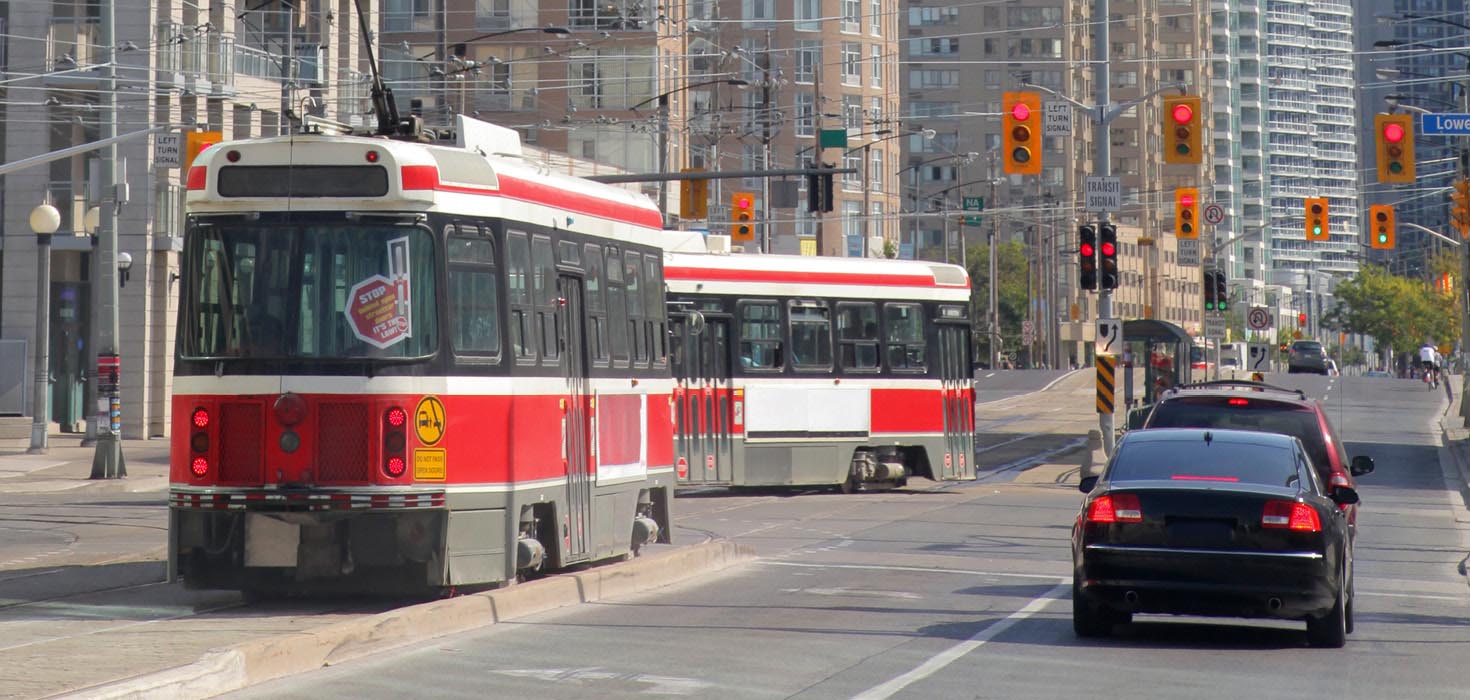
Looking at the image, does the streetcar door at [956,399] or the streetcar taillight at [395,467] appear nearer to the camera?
the streetcar taillight at [395,467]

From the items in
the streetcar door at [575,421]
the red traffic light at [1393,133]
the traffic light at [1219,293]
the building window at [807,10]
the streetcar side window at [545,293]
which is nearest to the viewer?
the streetcar side window at [545,293]

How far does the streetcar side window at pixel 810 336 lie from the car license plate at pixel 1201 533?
17.9 m

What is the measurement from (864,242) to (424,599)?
312 ft

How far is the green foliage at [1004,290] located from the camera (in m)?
130

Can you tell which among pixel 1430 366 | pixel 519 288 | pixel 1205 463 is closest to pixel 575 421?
pixel 519 288

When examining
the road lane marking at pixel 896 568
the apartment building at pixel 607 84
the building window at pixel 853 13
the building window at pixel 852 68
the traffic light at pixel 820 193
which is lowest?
the road lane marking at pixel 896 568

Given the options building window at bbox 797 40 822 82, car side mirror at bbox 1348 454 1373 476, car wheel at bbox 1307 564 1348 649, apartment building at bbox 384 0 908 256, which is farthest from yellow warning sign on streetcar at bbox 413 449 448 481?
building window at bbox 797 40 822 82

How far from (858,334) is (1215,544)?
62.1 ft

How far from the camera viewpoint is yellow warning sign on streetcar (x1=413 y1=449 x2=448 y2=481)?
552 inches

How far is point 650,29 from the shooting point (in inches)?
3066

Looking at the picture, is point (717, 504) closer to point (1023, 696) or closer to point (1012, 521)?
point (1012, 521)

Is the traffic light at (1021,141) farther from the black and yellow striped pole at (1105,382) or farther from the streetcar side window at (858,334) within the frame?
the black and yellow striped pole at (1105,382)

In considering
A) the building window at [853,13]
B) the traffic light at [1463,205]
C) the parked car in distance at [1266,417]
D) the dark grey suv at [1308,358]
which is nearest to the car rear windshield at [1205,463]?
the parked car in distance at [1266,417]

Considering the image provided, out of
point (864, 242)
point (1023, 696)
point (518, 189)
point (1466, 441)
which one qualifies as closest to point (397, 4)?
point (864, 242)
